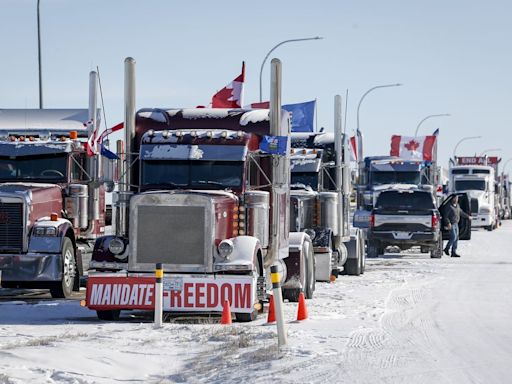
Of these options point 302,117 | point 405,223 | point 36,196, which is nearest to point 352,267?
point 302,117

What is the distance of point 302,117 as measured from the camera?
29.0 metres

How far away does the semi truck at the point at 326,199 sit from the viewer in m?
22.4

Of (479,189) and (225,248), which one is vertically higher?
(479,189)

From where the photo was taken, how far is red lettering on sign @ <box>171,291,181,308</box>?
15.8m

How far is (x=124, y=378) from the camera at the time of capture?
11.2 metres

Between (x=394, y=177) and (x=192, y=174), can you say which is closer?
(x=192, y=174)

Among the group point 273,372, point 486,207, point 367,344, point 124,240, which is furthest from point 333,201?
point 486,207

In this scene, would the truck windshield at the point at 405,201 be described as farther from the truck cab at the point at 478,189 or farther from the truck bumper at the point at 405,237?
the truck cab at the point at 478,189

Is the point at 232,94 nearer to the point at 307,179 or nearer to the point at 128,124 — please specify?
the point at 307,179

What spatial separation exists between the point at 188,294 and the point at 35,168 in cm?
637

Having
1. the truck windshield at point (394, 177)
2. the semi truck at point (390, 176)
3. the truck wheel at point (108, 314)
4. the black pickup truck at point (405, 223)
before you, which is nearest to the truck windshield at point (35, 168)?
the truck wheel at point (108, 314)

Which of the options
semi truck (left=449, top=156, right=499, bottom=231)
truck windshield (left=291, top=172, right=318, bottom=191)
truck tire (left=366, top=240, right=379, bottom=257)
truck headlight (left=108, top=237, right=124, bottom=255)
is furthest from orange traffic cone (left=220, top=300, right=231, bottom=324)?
semi truck (left=449, top=156, right=499, bottom=231)

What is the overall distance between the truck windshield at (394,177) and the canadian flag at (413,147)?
3665mm

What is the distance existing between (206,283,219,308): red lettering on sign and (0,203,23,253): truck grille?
4.54 m
